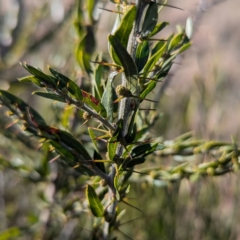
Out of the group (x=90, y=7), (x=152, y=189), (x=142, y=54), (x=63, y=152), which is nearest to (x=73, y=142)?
(x=63, y=152)

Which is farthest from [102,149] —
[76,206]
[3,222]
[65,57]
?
[3,222]

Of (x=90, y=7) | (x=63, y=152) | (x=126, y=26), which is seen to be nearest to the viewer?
(x=126, y=26)

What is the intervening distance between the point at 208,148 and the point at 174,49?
5.7 inches

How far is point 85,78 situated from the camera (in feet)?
2.15

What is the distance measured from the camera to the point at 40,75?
36 centimetres

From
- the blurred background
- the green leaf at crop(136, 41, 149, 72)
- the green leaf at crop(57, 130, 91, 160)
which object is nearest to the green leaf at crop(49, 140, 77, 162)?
the green leaf at crop(57, 130, 91, 160)

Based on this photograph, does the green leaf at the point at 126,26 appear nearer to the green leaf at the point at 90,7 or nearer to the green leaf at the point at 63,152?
the green leaf at the point at 63,152

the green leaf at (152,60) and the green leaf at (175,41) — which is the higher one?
the green leaf at (175,41)

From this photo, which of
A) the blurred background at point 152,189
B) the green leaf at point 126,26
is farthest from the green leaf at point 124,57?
the blurred background at point 152,189

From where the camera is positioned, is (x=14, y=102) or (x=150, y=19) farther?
(x=14, y=102)

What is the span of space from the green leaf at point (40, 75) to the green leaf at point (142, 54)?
0.08 metres

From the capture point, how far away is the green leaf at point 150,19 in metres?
0.36

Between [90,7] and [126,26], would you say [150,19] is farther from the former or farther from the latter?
[90,7]

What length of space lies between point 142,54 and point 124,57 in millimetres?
53
